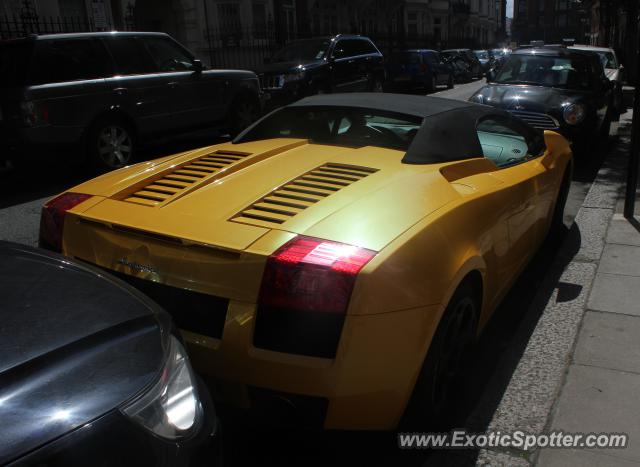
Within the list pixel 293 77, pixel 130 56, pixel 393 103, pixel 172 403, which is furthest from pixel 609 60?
pixel 172 403

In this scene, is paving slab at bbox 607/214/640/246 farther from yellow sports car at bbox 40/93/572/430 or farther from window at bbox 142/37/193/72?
window at bbox 142/37/193/72

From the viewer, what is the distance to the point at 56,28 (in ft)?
60.1

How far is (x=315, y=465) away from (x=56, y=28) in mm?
18752

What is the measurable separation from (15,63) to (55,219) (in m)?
5.70

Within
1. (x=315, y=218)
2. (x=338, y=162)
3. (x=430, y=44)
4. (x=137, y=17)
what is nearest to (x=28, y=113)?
(x=338, y=162)

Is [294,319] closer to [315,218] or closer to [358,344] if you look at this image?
[358,344]

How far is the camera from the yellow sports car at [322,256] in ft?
7.26

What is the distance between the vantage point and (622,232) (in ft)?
17.9

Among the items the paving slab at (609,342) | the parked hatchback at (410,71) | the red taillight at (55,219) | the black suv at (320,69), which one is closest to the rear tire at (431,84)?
the parked hatchback at (410,71)

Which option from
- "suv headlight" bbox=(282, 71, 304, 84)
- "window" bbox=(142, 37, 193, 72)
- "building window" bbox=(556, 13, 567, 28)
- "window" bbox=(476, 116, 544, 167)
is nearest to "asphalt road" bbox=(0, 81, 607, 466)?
"window" bbox=(476, 116, 544, 167)

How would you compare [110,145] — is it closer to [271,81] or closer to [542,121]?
[542,121]

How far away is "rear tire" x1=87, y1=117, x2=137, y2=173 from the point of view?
819 cm

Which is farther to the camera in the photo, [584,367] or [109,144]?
[109,144]

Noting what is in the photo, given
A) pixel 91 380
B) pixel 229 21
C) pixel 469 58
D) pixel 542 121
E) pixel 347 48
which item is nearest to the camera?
pixel 91 380
